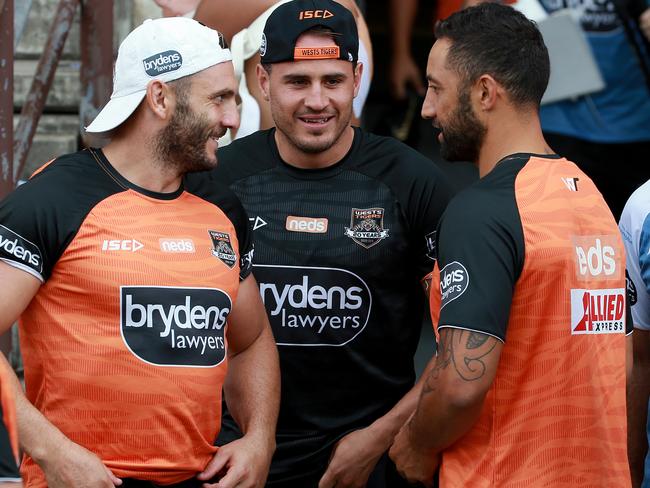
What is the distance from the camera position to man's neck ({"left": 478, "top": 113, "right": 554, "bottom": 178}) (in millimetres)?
3553

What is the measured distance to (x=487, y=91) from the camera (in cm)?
357

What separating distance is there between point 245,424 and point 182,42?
45.6 inches

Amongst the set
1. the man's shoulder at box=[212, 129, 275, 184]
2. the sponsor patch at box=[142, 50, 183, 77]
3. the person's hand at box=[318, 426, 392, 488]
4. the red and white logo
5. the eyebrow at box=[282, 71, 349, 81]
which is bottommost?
the person's hand at box=[318, 426, 392, 488]

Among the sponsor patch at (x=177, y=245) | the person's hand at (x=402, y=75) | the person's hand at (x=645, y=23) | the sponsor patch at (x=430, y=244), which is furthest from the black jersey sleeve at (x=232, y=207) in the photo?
the person's hand at (x=402, y=75)

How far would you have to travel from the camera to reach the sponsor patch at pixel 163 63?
360 centimetres

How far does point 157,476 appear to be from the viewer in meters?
3.46

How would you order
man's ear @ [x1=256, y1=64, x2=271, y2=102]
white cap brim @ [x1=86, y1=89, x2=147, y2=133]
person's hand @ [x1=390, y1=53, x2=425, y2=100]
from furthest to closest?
person's hand @ [x1=390, y1=53, x2=425, y2=100] < man's ear @ [x1=256, y1=64, x2=271, y2=102] < white cap brim @ [x1=86, y1=89, x2=147, y2=133]

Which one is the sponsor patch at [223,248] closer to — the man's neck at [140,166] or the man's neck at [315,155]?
the man's neck at [140,166]

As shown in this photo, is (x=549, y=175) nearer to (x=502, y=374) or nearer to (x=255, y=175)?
(x=502, y=374)

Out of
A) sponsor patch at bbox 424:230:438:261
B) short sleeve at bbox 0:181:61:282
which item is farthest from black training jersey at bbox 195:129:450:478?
short sleeve at bbox 0:181:61:282

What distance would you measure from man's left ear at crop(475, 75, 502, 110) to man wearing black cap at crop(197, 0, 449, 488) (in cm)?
62

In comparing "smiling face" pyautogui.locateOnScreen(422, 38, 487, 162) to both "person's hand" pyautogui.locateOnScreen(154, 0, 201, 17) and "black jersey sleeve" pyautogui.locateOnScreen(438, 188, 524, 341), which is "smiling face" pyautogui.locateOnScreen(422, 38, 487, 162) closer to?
"black jersey sleeve" pyautogui.locateOnScreen(438, 188, 524, 341)

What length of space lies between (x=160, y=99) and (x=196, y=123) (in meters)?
0.12

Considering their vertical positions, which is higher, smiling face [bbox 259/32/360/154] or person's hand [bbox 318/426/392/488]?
smiling face [bbox 259/32/360/154]
